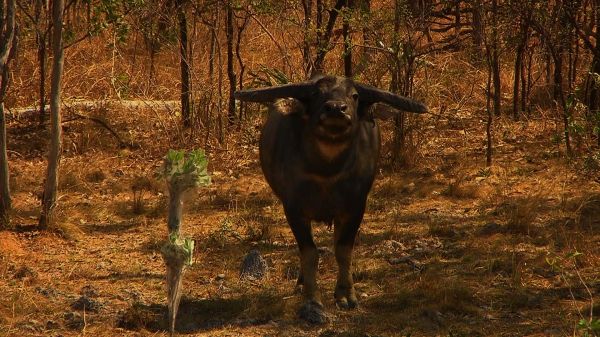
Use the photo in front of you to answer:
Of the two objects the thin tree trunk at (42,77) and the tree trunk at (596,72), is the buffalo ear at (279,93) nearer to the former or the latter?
the tree trunk at (596,72)

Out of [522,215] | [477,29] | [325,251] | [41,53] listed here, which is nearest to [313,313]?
[325,251]

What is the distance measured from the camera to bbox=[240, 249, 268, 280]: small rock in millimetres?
6422

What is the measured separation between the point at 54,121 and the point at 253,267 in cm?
187

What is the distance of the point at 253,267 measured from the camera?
6469mm

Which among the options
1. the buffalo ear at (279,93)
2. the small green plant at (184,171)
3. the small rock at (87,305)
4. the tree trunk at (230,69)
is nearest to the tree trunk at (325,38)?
the tree trunk at (230,69)

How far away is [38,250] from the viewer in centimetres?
705

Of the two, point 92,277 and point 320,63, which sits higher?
point 320,63

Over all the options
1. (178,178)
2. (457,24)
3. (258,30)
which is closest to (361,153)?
(178,178)

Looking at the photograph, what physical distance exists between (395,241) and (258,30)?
6.80m

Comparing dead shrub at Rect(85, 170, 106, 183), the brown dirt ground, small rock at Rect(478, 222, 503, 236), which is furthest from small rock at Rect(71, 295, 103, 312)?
dead shrub at Rect(85, 170, 106, 183)

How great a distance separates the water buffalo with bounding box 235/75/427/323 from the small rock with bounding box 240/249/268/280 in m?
0.53

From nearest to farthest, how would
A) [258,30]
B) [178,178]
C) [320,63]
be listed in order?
[178,178]
[320,63]
[258,30]

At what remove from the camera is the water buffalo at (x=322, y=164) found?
5691 millimetres

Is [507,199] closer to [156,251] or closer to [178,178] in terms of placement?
[156,251]
